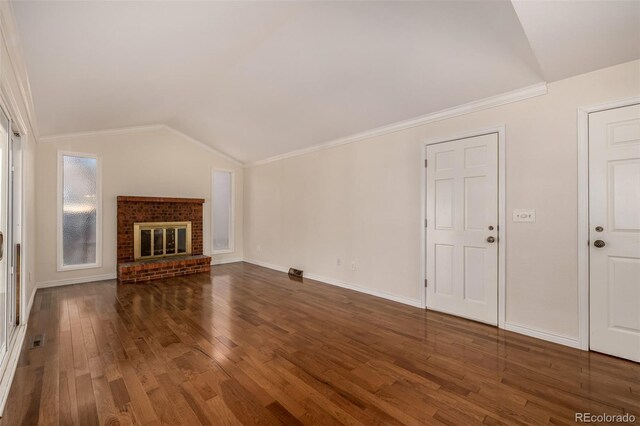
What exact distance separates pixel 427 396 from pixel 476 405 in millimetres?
288

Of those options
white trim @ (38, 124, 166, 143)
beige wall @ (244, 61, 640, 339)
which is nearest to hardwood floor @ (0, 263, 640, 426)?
beige wall @ (244, 61, 640, 339)

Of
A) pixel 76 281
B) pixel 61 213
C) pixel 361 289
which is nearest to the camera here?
pixel 361 289

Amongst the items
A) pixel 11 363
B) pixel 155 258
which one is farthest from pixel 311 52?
pixel 155 258

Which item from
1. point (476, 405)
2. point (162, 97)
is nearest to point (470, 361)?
Answer: point (476, 405)

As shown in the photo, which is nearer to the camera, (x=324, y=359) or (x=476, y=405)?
(x=476, y=405)

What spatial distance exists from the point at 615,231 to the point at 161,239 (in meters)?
6.46

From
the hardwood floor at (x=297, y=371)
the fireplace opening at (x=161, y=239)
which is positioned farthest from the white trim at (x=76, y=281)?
the hardwood floor at (x=297, y=371)

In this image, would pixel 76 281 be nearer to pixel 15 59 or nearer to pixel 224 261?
pixel 224 261

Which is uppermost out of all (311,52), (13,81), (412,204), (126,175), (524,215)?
(311,52)

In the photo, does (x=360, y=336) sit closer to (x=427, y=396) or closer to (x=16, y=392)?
(x=427, y=396)

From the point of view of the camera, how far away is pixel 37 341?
2.68 m

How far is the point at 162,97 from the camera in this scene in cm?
404

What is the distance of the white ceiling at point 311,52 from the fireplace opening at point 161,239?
6.93ft

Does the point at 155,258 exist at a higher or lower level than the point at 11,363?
higher
